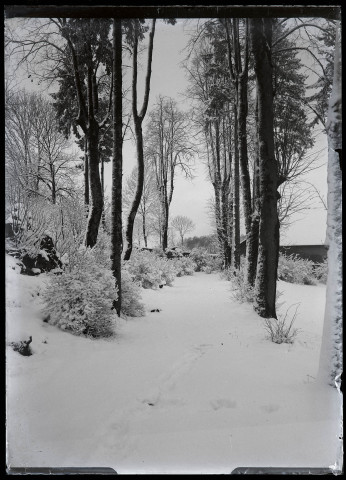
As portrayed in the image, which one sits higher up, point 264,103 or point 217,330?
point 264,103

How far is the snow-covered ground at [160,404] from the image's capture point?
201 cm

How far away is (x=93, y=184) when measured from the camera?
624 cm

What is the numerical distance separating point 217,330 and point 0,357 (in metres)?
3.37

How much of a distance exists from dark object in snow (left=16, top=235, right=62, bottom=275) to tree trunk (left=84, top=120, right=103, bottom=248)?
4.14 feet

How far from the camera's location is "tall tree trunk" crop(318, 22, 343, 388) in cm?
219

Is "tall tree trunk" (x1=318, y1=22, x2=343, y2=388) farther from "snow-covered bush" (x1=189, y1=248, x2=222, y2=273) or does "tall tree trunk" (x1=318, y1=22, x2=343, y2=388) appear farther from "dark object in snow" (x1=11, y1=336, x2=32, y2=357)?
"snow-covered bush" (x1=189, y1=248, x2=222, y2=273)

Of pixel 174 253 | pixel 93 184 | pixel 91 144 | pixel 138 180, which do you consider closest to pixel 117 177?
pixel 93 184

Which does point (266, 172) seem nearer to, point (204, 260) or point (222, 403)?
point (222, 403)

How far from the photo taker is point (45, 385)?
100 inches

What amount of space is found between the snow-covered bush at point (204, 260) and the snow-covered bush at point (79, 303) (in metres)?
11.4

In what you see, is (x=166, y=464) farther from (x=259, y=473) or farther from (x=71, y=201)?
(x=71, y=201)

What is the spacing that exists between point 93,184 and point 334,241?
500cm

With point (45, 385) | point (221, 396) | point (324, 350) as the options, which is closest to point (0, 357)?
point (45, 385)

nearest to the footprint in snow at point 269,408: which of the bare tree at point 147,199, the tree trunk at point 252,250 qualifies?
the tree trunk at point 252,250
